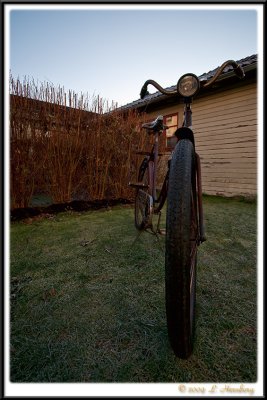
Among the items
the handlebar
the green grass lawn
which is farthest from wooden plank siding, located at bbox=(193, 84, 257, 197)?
the handlebar

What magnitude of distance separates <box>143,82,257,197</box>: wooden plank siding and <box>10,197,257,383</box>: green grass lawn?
4.35 m

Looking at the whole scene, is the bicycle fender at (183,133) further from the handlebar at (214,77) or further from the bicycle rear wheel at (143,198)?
the bicycle rear wheel at (143,198)

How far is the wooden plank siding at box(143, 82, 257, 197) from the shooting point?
6066mm

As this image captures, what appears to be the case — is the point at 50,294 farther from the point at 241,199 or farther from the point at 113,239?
the point at 241,199

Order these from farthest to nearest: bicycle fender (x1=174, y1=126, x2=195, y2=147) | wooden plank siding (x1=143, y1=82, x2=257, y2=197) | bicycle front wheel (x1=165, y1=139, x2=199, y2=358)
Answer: wooden plank siding (x1=143, y1=82, x2=257, y2=197)
bicycle fender (x1=174, y1=126, x2=195, y2=147)
bicycle front wheel (x1=165, y1=139, x2=199, y2=358)

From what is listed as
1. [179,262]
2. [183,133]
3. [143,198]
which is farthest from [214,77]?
[143,198]

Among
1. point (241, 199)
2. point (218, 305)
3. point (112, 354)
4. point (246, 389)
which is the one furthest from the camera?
point (241, 199)

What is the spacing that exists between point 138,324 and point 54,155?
347 centimetres

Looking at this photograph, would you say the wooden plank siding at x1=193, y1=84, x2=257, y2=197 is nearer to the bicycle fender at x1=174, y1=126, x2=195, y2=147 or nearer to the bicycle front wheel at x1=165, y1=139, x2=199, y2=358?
the bicycle fender at x1=174, y1=126, x2=195, y2=147

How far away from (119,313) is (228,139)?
6.80 metres

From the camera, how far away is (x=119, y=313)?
1309 mm

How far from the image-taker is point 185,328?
863 mm

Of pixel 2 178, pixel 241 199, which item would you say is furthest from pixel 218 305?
pixel 241 199

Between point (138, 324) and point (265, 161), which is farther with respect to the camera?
point (265, 161)
